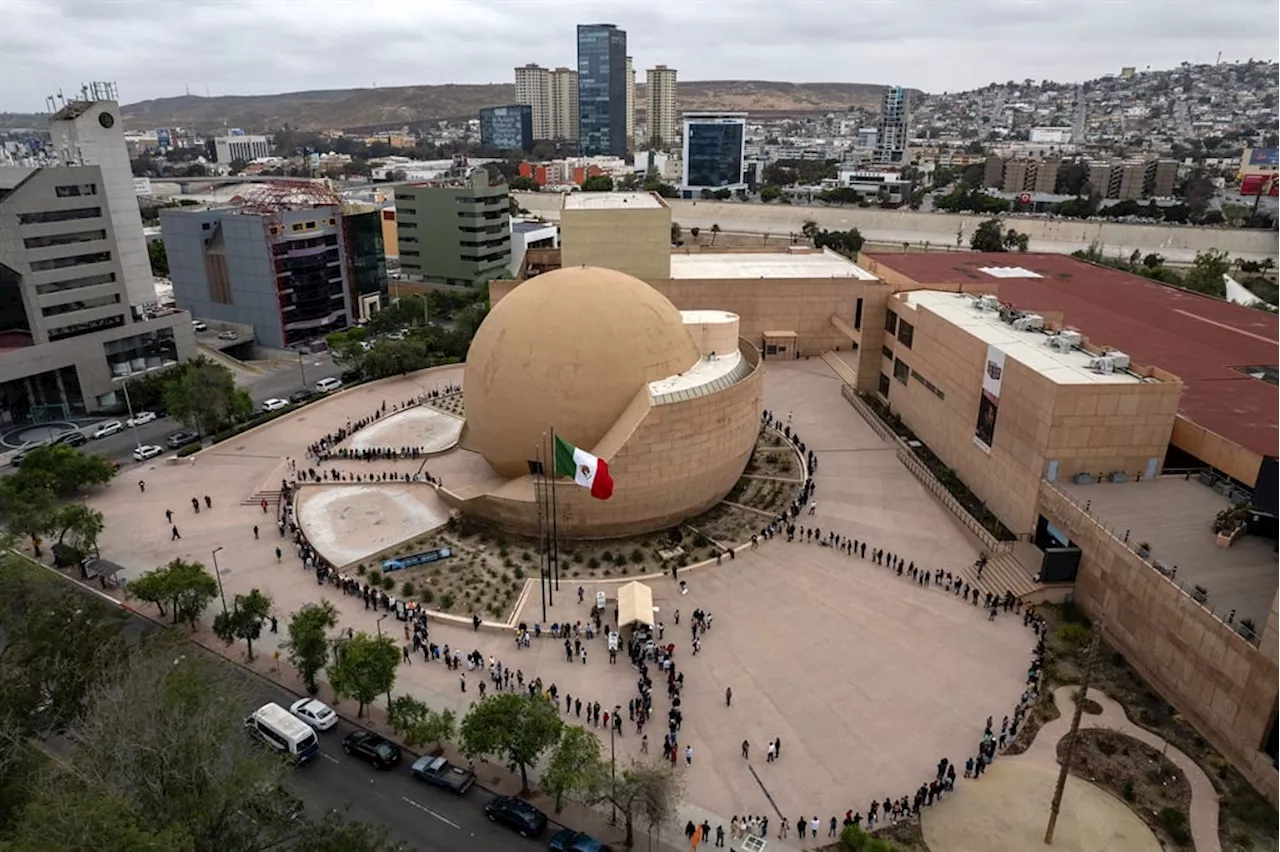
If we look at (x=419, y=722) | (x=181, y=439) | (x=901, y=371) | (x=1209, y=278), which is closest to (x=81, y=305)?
(x=181, y=439)

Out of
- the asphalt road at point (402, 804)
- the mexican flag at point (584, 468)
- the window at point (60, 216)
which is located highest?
the window at point (60, 216)

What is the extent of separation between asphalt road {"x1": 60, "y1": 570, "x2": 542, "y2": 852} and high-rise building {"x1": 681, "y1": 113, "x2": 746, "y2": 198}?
158m

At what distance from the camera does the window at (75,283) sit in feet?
182

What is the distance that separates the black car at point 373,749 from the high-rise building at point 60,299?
44.7 m

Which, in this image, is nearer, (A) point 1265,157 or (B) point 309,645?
(B) point 309,645

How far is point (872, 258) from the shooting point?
77.2 metres

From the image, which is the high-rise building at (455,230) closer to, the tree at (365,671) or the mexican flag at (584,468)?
the mexican flag at (584,468)

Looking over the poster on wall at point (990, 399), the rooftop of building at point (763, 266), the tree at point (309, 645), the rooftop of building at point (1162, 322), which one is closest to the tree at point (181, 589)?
the tree at point (309, 645)

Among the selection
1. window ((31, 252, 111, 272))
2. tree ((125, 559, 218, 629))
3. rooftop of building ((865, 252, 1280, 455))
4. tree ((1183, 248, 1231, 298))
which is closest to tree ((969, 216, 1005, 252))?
rooftop of building ((865, 252, 1280, 455))

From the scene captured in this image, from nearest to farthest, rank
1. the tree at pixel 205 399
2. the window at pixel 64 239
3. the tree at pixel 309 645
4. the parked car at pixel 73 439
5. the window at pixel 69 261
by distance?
the tree at pixel 309 645
the tree at pixel 205 399
the parked car at pixel 73 439
the window at pixel 64 239
the window at pixel 69 261

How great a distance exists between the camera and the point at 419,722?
24.7 m

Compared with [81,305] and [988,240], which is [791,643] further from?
[988,240]

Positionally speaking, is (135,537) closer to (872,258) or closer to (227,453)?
(227,453)

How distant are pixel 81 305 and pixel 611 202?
40.9 metres
